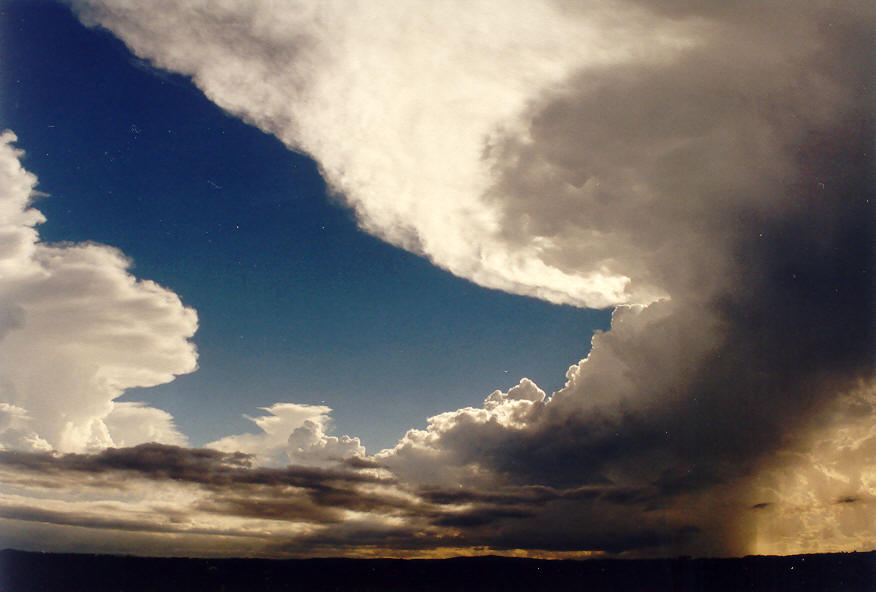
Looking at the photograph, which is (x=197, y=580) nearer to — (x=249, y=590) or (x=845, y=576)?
(x=249, y=590)

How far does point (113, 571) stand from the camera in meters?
188

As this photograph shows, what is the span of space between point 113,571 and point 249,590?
4548 cm

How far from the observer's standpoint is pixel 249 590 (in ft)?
649

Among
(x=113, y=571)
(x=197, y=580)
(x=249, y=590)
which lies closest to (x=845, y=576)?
(x=249, y=590)

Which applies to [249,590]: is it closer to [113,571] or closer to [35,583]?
[113,571]

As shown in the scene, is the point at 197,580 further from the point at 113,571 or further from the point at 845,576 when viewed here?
the point at 845,576

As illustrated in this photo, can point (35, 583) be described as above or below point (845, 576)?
below

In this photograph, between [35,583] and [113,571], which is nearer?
[35,583]

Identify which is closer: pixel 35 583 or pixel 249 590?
pixel 35 583

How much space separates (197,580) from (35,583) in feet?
167

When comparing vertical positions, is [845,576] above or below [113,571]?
above

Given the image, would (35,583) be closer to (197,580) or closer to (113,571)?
(113,571)

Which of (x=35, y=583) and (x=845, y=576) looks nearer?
(x=35, y=583)

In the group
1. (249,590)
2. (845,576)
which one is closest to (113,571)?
(249,590)
